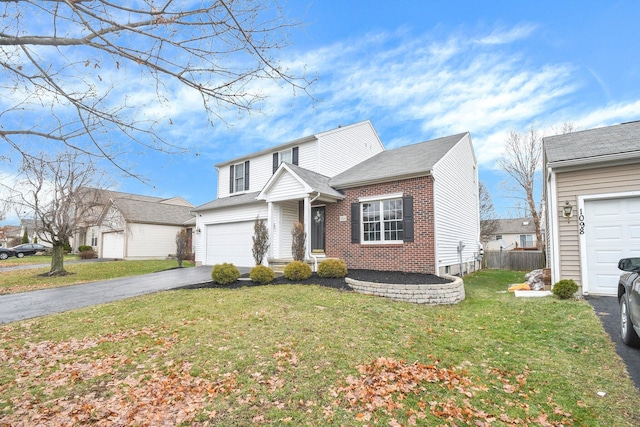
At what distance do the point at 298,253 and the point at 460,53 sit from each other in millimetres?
8819

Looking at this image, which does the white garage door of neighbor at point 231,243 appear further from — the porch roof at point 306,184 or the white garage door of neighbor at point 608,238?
the white garage door of neighbor at point 608,238

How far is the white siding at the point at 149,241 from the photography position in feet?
79.8

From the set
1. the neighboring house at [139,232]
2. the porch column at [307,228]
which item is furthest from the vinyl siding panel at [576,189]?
the neighboring house at [139,232]

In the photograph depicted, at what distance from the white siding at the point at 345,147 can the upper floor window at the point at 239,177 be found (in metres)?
5.18

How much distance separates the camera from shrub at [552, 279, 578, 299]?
7586mm

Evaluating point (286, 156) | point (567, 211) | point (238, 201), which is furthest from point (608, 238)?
point (238, 201)

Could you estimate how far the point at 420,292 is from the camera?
26.0 ft

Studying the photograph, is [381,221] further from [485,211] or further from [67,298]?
[485,211]

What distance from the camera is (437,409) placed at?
10.6ft

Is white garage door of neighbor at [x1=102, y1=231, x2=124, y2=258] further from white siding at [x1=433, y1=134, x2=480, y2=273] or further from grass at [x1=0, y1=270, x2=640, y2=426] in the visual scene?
white siding at [x1=433, y1=134, x2=480, y2=273]

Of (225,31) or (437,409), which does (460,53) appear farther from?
(437,409)

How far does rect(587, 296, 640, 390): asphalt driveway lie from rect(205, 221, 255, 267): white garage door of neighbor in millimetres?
12308

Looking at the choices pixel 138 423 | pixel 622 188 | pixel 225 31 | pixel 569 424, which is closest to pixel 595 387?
pixel 569 424

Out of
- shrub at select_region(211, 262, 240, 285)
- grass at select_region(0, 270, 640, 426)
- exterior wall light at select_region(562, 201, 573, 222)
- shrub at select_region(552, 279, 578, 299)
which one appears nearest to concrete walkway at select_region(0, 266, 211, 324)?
grass at select_region(0, 270, 640, 426)
